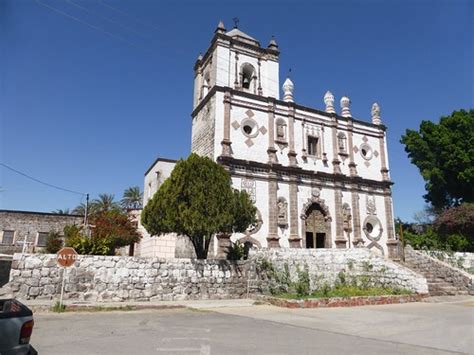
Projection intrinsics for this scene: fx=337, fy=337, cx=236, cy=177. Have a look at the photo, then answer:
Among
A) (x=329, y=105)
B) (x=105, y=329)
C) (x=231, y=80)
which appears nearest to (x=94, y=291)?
(x=105, y=329)

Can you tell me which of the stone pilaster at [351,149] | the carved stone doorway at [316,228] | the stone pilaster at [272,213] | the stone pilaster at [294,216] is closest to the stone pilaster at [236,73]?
the stone pilaster at [272,213]

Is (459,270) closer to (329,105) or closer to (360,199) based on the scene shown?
(360,199)

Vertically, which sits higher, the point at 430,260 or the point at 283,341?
the point at 430,260

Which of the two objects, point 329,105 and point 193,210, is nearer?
point 193,210

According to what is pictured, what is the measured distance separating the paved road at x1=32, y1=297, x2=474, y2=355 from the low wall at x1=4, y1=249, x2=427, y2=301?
2.70m

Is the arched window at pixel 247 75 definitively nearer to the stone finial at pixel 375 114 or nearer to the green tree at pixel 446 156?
the stone finial at pixel 375 114

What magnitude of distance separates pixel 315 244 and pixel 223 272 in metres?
9.79

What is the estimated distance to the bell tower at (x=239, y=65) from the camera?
23531 mm

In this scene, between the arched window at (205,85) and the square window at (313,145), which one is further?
the arched window at (205,85)

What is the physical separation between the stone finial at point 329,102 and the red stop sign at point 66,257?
20.8 m

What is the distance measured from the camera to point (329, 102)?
26.2m

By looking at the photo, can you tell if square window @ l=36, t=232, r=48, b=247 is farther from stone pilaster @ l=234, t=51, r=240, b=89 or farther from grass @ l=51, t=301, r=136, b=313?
grass @ l=51, t=301, r=136, b=313

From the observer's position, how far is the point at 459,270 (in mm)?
16969

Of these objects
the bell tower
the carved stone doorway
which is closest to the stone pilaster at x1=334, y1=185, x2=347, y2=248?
the carved stone doorway
